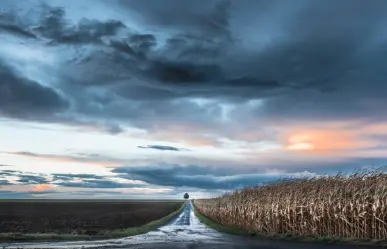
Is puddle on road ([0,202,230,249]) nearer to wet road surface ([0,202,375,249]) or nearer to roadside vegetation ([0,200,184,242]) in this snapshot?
wet road surface ([0,202,375,249])

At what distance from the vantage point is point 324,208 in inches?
Result: 1353

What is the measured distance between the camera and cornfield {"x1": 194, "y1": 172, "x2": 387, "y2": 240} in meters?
30.7

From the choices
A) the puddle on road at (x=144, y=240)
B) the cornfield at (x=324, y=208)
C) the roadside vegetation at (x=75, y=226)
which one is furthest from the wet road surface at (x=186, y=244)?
the roadside vegetation at (x=75, y=226)

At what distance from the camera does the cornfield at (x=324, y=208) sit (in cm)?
3073

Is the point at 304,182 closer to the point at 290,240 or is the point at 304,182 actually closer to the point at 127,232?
the point at 290,240

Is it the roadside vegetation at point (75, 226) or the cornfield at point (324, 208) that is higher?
the cornfield at point (324, 208)

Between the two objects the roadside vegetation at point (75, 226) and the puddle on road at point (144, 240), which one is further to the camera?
the roadside vegetation at point (75, 226)

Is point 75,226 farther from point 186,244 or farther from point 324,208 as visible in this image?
point 324,208

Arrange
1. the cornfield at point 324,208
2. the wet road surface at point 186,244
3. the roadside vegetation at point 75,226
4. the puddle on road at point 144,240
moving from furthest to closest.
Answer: the roadside vegetation at point 75,226 < the puddle on road at point 144,240 < the cornfield at point 324,208 < the wet road surface at point 186,244

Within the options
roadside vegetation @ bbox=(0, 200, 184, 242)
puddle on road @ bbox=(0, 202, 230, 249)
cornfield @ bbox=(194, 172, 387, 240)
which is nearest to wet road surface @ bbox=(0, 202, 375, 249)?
puddle on road @ bbox=(0, 202, 230, 249)

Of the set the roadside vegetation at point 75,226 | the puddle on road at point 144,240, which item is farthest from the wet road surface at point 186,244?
the roadside vegetation at point 75,226

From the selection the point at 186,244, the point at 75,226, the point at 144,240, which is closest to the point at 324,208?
the point at 186,244

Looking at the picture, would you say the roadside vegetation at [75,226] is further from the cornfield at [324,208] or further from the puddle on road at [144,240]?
the cornfield at [324,208]

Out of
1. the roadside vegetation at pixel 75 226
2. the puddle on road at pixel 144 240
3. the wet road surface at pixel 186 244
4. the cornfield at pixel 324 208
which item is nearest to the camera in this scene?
the wet road surface at pixel 186 244
